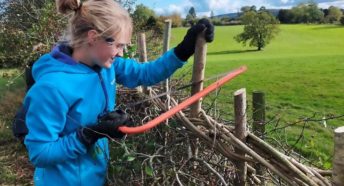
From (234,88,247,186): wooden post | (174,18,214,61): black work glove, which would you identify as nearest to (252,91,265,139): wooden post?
(234,88,247,186): wooden post

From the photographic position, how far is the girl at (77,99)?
2.03 meters

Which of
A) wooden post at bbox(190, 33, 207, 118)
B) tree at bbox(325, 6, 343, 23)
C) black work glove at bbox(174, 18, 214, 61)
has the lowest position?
tree at bbox(325, 6, 343, 23)

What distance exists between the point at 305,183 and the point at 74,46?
1318 millimetres

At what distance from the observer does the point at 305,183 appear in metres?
2.41

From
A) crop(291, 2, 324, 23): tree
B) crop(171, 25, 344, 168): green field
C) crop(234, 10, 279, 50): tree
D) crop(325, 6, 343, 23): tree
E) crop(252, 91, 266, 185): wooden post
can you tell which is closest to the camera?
crop(252, 91, 266, 185): wooden post

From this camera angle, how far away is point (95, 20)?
2178 mm

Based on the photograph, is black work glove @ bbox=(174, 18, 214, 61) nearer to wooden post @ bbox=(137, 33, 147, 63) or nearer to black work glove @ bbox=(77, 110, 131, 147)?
black work glove @ bbox=(77, 110, 131, 147)

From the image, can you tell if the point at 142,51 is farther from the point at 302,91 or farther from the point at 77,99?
the point at 302,91

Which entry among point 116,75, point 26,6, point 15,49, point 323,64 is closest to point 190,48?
point 116,75

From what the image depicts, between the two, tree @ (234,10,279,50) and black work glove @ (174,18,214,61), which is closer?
black work glove @ (174,18,214,61)

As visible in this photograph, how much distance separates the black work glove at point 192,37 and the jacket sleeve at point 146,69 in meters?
0.04

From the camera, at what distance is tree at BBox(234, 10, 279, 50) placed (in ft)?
128

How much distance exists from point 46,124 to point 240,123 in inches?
45.1

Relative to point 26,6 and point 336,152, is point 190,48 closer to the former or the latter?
point 336,152
